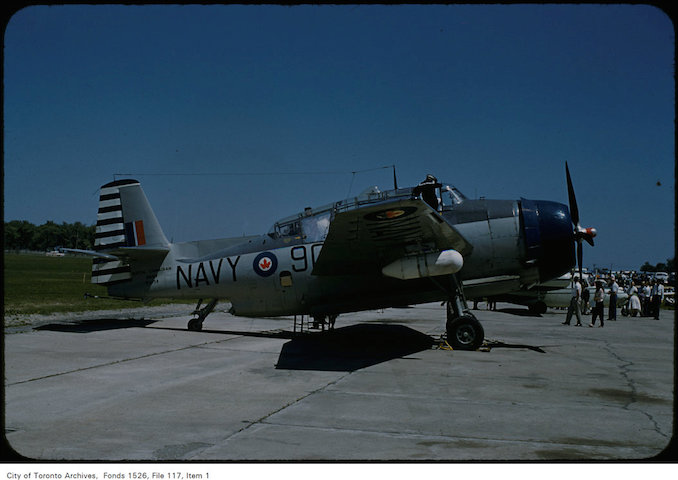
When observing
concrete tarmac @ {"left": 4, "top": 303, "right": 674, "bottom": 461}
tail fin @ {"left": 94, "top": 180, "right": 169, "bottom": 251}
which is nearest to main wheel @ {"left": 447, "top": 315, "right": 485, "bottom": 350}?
concrete tarmac @ {"left": 4, "top": 303, "right": 674, "bottom": 461}

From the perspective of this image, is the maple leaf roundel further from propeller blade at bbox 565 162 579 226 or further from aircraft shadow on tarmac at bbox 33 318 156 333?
propeller blade at bbox 565 162 579 226

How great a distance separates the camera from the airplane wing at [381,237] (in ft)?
28.5

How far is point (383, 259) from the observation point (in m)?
10.8

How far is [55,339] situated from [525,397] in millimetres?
10202

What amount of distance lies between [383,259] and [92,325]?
9021 millimetres

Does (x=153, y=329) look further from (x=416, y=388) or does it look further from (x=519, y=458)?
(x=519, y=458)

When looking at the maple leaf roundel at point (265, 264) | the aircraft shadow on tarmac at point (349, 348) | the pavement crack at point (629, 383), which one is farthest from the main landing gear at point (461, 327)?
the maple leaf roundel at point (265, 264)

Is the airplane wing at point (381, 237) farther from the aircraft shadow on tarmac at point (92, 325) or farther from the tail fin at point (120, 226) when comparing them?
the aircraft shadow on tarmac at point (92, 325)

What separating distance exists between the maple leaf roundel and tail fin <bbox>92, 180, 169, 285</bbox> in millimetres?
3269

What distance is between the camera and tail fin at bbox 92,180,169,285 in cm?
1380

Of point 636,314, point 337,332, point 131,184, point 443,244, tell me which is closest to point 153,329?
point 131,184

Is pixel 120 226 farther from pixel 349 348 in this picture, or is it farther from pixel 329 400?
pixel 329 400

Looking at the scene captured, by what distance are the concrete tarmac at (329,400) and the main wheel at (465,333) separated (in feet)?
1.23

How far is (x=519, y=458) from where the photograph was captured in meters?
4.16
